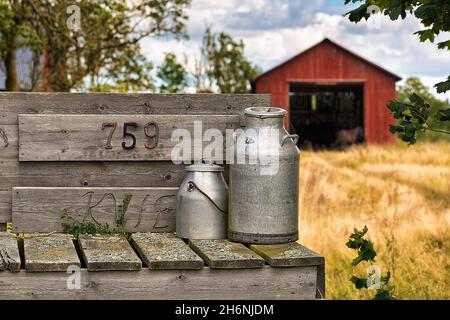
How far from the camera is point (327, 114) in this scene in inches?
1270

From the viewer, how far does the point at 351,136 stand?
28.2 m

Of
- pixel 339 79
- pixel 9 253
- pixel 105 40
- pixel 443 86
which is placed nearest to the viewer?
pixel 443 86

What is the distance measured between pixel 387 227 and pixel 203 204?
414 cm

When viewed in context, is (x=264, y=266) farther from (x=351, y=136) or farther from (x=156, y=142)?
(x=351, y=136)

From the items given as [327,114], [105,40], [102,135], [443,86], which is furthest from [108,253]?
[327,114]

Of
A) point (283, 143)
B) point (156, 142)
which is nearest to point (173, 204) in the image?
point (156, 142)

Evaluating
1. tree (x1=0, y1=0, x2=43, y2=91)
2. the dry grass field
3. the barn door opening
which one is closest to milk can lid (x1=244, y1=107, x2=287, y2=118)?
the dry grass field

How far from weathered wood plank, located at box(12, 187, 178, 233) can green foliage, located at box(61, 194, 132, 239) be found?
19mm

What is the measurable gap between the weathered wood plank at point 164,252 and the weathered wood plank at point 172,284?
0.04m

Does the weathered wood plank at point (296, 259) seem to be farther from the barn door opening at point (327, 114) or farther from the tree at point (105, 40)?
the barn door opening at point (327, 114)

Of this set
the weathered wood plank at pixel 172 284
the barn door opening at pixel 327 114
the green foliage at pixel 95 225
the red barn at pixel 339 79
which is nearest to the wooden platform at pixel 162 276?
the weathered wood plank at pixel 172 284

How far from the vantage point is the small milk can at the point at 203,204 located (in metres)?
4.20

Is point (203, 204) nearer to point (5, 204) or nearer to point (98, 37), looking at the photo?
point (5, 204)

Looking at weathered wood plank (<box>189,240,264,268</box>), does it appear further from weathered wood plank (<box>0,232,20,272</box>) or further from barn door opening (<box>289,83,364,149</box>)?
barn door opening (<box>289,83,364,149</box>)
